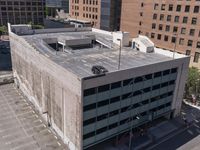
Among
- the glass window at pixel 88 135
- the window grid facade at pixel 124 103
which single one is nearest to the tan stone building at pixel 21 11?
the window grid facade at pixel 124 103

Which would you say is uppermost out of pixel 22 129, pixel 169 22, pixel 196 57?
pixel 169 22

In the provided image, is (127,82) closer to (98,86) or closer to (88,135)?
(98,86)

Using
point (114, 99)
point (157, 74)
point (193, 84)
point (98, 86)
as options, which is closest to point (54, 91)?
point (98, 86)

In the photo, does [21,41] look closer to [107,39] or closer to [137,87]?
[107,39]

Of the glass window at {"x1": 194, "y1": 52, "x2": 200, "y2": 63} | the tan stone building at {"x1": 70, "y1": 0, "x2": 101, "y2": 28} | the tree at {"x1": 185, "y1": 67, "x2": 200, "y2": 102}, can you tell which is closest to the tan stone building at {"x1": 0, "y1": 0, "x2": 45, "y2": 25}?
the tan stone building at {"x1": 70, "y1": 0, "x2": 101, "y2": 28}

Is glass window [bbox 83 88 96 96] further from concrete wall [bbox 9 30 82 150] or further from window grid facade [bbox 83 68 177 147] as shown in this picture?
concrete wall [bbox 9 30 82 150]

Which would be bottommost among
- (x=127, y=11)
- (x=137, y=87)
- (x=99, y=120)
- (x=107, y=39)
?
(x=99, y=120)

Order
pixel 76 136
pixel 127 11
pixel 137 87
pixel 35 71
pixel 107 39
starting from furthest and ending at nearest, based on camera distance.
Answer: pixel 127 11 → pixel 107 39 → pixel 35 71 → pixel 137 87 → pixel 76 136

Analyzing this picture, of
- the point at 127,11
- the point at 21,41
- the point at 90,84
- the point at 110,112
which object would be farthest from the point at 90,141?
the point at 127,11
